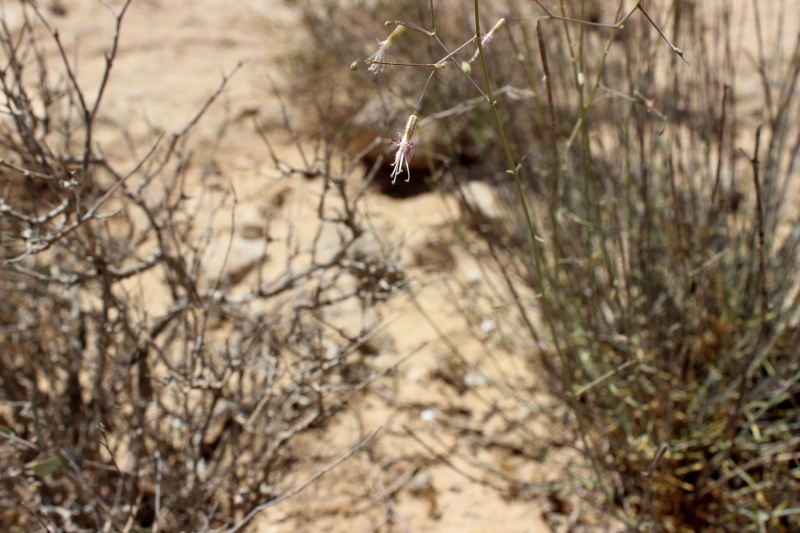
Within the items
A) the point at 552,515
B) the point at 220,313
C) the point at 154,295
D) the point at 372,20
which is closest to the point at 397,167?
the point at 220,313

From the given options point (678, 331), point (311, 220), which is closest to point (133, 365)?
point (311, 220)

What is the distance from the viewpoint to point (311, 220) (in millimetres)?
3064

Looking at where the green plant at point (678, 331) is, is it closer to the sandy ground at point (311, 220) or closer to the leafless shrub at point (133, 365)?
the sandy ground at point (311, 220)

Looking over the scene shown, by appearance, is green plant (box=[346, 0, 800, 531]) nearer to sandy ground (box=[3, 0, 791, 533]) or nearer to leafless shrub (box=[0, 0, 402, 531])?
sandy ground (box=[3, 0, 791, 533])

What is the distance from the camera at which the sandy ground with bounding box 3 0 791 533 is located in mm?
1992

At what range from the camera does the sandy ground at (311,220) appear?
199 cm

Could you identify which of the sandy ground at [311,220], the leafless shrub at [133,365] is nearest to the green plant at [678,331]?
the sandy ground at [311,220]

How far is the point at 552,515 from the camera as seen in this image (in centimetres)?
195

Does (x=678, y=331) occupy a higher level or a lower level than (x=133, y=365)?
lower

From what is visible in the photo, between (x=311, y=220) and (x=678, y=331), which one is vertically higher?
(x=311, y=220)

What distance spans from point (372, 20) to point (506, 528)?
117 inches

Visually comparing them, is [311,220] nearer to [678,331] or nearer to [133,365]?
[133,365]

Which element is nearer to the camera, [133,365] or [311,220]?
[133,365]

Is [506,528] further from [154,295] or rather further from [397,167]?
[154,295]
